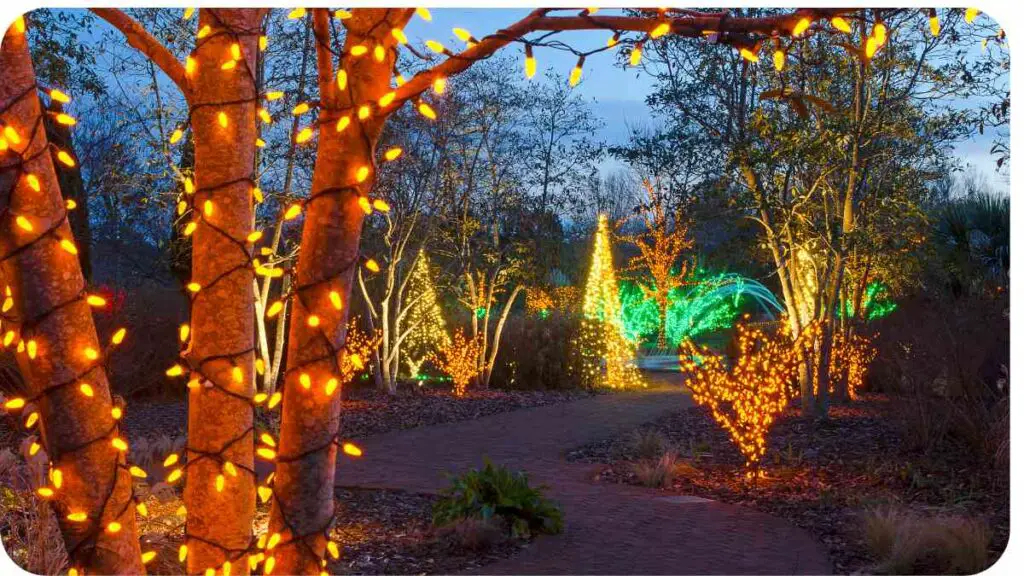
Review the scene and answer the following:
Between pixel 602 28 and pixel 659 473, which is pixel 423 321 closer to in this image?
pixel 659 473

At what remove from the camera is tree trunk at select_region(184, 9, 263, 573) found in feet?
6.97

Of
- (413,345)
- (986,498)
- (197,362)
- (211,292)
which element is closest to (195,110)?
(211,292)

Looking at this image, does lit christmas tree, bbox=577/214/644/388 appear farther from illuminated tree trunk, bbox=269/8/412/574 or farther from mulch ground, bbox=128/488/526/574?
illuminated tree trunk, bbox=269/8/412/574

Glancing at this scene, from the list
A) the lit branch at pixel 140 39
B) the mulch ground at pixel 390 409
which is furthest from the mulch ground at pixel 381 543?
the mulch ground at pixel 390 409

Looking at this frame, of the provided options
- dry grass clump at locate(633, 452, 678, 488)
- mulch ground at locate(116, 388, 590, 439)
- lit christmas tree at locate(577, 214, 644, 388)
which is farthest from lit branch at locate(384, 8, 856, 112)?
lit christmas tree at locate(577, 214, 644, 388)

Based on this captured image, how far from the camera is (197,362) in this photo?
2.13 m

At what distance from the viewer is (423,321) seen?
14.1m

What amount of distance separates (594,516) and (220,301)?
378 centimetres

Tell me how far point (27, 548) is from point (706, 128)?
308 inches

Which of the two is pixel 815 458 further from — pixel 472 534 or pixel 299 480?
pixel 299 480

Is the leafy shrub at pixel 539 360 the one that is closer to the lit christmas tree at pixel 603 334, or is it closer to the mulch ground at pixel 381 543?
the lit christmas tree at pixel 603 334

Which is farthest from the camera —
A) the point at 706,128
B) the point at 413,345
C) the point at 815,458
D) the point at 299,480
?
the point at 413,345

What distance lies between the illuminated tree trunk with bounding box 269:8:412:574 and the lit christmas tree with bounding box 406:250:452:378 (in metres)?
11.2

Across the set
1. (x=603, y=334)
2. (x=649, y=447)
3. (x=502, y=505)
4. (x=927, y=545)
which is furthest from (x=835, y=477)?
(x=603, y=334)
